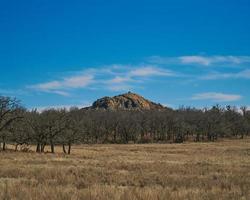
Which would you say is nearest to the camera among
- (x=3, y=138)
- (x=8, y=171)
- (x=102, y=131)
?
(x=8, y=171)

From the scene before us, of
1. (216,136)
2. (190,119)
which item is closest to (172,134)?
(190,119)

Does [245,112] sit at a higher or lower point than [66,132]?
higher

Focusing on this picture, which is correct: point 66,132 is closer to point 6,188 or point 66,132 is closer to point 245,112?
point 6,188

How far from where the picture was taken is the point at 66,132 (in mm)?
69062

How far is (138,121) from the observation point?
6024 inches

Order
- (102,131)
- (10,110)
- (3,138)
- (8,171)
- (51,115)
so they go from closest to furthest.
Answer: (8,171), (10,110), (3,138), (51,115), (102,131)

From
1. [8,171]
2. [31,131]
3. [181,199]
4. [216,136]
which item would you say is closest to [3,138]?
[31,131]

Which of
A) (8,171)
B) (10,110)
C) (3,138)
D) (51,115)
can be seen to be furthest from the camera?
(51,115)

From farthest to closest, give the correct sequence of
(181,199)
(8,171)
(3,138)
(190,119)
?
(190,119), (3,138), (8,171), (181,199)

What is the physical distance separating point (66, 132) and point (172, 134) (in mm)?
95325

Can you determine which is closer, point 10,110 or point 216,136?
point 10,110

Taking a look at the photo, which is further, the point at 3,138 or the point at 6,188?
the point at 3,138

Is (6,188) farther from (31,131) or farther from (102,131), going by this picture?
(102,131)

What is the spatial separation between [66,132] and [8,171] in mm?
43211
